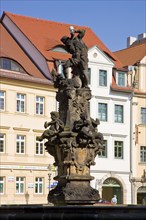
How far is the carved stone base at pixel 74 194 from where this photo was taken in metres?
15.8

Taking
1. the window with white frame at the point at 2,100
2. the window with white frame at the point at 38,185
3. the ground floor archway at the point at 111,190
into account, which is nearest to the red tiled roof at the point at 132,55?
the ground floor archway at the point at 111,190

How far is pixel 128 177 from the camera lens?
40969 mm

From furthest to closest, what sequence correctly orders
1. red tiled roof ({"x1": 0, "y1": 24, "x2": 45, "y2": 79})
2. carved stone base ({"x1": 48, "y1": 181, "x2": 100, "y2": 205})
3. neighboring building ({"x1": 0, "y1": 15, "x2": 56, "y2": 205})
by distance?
red tiled roof ({"x1": 0, "y1": 24, "x2": 45, "y2": 79}) < neighboring building ({"x1": 0, "y1": 15, "x2": 56, "y2": 205}) < carved stone base ({"x1": 48, "y1": 181, "x2": 100, "y2": 205})

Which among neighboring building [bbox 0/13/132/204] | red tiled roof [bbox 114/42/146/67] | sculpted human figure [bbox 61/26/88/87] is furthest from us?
red tiled roof [bbox 114/42/146/67]

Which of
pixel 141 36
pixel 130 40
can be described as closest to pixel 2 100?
pixel 130 40

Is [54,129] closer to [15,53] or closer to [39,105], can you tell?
[39,105]

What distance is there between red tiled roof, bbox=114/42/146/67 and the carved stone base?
91.9 feet

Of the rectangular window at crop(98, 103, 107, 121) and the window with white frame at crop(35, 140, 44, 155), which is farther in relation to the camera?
the rectangular window at crop(98, 103, 107, 121)

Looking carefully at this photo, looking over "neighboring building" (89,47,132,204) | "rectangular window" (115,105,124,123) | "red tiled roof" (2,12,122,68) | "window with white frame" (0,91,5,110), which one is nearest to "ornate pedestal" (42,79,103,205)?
"window with white frame" (0,91,5,110)

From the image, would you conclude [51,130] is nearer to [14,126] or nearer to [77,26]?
[14,126]

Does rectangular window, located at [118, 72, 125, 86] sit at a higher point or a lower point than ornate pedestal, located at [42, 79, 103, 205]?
higher

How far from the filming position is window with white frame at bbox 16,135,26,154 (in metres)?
36.7

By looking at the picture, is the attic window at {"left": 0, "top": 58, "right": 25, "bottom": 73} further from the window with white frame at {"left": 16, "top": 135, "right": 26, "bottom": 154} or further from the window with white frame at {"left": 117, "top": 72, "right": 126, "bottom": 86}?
the window with white frame at {"left": 117, "top": 72, "right": 126, "bottom": 86}

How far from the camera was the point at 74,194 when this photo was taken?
1586 centimetres
